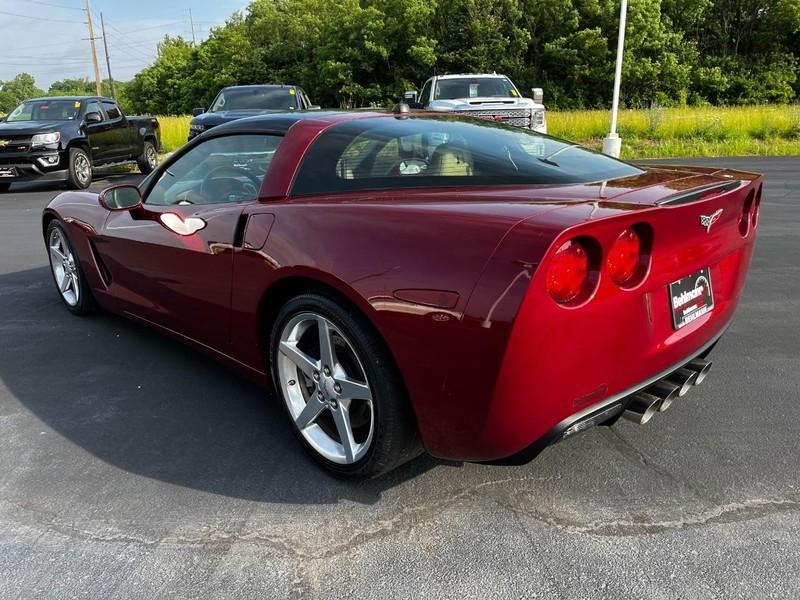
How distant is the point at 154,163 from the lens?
15.7 meters

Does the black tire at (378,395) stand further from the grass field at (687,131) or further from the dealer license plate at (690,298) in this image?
the grass field at (687,131)

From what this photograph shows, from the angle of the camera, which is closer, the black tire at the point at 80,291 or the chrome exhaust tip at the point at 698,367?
the chrome exhaust tip at the point at 698,367

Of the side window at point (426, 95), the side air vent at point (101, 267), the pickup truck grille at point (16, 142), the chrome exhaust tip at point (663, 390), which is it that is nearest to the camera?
the chrome exhaust tip at point (663, 390)

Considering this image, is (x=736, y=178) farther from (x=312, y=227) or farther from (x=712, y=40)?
(x=712, y=40)

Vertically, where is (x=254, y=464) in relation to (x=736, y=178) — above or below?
below

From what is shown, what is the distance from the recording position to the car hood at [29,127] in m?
11.5

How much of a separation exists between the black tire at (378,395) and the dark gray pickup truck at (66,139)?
11.4 m

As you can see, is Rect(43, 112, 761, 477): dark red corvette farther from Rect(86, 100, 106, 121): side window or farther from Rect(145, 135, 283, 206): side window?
Rect(86, 100, 106, 121): side window

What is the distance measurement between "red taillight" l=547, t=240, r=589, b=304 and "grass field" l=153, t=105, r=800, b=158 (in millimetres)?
16302

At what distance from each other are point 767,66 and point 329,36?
95.7 feet

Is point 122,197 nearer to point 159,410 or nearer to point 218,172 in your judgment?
point 218,172

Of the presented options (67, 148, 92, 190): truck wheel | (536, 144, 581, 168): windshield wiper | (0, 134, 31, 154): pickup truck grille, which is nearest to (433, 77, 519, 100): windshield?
(67, 148, 92, 190): truck wheel

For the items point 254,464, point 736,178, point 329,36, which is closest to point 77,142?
point 254,464

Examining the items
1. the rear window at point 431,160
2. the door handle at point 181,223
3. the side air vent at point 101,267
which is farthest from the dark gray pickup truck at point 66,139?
the rear window at point 431,160
